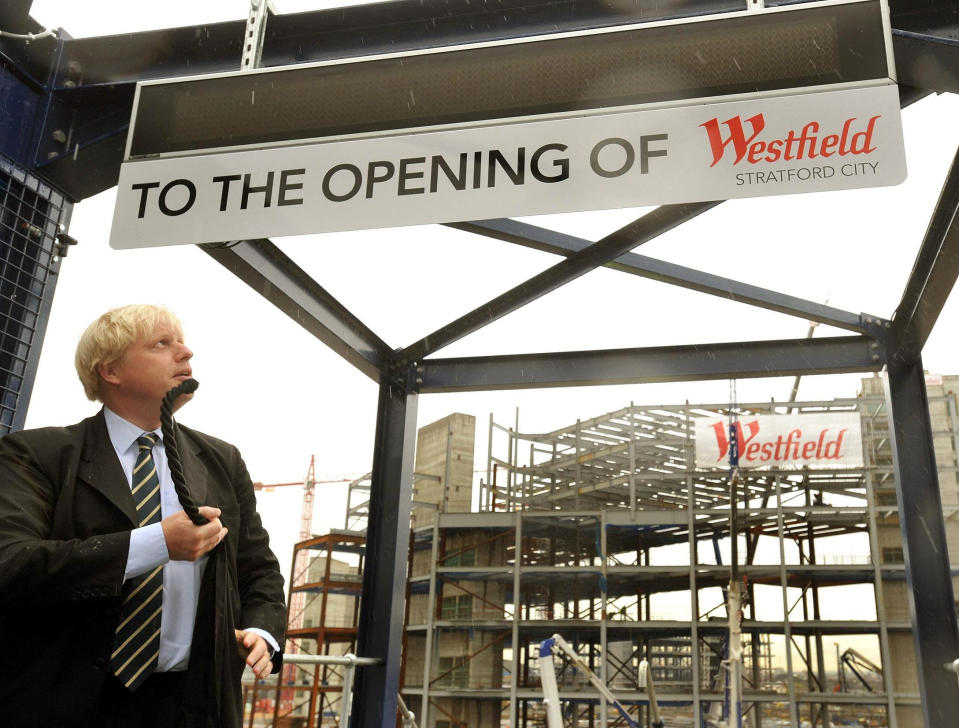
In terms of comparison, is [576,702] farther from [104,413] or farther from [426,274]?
[104,413]

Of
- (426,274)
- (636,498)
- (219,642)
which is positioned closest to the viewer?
(219,642)

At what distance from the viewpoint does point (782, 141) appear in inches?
66.3

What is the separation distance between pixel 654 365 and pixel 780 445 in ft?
53.6

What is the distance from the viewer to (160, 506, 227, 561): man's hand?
1.21 m

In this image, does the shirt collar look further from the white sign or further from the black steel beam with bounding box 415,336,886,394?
the black steel beam with bounding box 415,336,886,394

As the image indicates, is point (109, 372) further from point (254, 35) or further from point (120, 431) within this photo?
point (254, 35)

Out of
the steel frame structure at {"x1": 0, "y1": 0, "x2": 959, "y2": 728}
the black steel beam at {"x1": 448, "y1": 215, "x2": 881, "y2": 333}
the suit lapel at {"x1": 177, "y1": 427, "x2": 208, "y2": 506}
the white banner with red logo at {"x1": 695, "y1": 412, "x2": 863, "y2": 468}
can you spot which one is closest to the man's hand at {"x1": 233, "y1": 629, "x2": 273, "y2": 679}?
the suit lapel at {"x1": 177, "y1": 427, "x2": 208, "y2": 506}

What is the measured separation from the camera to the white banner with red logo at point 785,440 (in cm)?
1872

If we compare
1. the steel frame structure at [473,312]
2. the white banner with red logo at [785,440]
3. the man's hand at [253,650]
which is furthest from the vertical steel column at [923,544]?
the white banner with red logo at [785,440]

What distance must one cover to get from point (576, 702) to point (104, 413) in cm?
1955

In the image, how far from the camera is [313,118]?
2035 mm

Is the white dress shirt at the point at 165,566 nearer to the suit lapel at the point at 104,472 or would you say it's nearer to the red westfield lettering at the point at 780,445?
the suit lapel at the point at 104,472

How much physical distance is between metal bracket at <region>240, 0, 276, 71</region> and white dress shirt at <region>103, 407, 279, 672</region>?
1157 mm

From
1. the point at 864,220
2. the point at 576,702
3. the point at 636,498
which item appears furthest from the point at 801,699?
the point at 864,220
